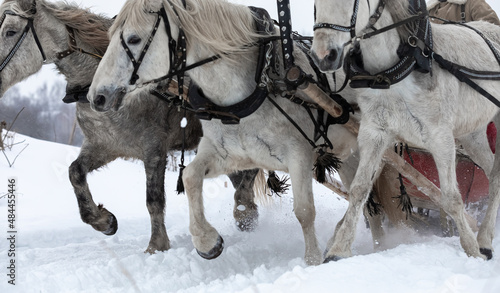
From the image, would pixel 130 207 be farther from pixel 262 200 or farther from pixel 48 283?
pixel 48 283

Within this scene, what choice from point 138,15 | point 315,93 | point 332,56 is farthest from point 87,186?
point 332,56

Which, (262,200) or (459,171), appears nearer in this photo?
(459,171)

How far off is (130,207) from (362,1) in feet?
20.8

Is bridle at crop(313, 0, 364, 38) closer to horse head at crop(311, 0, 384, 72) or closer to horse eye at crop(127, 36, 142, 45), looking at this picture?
horse head at crop(311, 0, 384, 72)

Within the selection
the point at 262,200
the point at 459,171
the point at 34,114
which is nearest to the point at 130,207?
the point at 262,200

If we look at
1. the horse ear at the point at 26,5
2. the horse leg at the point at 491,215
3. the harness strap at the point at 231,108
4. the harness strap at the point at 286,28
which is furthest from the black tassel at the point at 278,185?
the horse ear at the point at 26,5

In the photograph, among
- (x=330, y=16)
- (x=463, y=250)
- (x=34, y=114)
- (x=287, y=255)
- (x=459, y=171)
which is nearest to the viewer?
(x=330, y=16)

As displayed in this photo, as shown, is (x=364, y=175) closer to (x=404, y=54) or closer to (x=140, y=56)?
(x=404, y=54)

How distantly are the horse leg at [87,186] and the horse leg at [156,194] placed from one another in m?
0.44

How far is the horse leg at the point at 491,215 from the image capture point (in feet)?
12.3

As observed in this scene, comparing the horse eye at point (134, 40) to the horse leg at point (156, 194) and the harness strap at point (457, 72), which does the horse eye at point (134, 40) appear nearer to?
the horse leg at point (156, 194)

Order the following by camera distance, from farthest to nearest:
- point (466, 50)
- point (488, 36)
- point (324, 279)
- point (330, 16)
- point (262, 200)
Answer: point (262, 200) < point (488, 36) < point (466, 50) < point (330, 16) < point (324, 279)

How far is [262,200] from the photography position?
5.89 meters

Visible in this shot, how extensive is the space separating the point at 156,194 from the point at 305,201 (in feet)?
5.09
